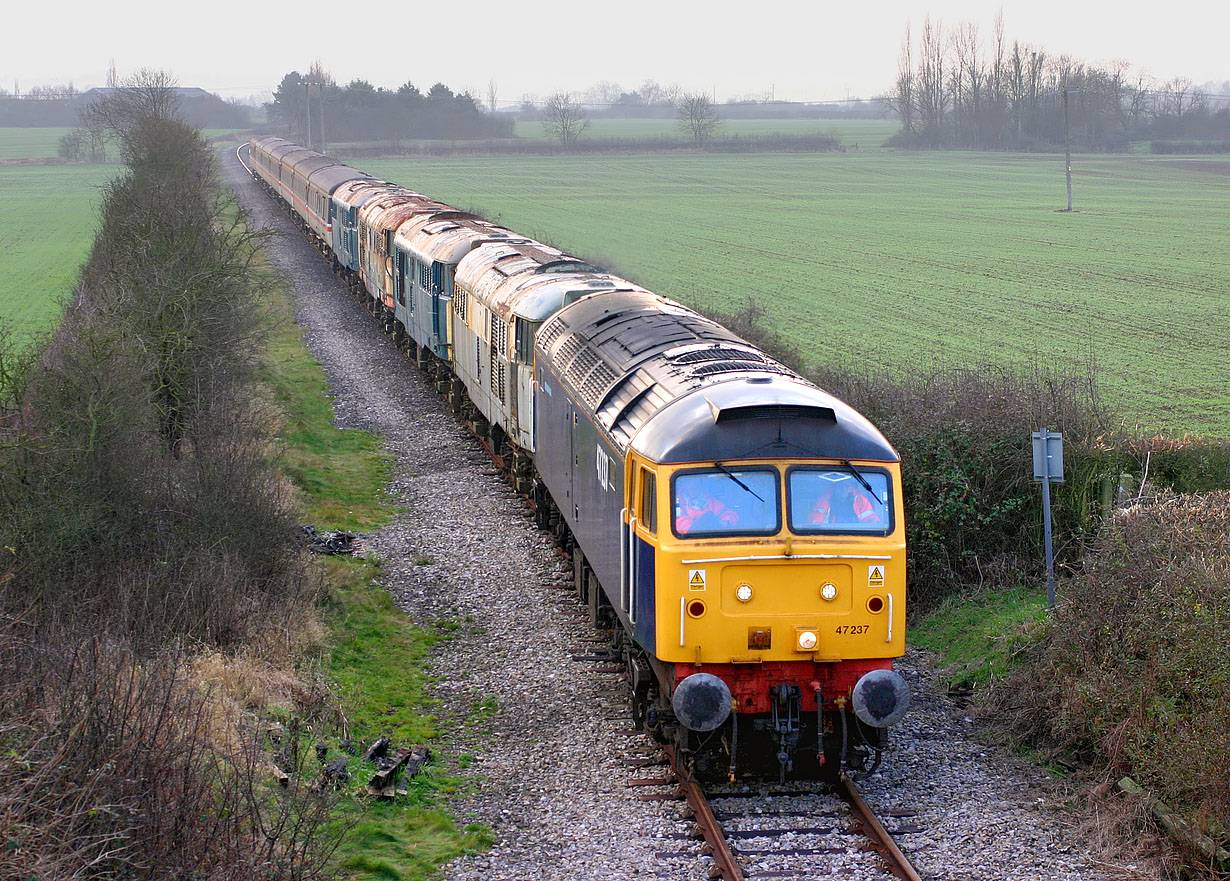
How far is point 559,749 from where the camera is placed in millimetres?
10781

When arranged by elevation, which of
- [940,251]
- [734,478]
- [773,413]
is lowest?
[734,478]

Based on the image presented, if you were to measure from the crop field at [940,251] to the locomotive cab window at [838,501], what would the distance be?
1137cm

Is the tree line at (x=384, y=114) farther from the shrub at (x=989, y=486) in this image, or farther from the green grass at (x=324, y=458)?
the shrub at (x=989, y=486)

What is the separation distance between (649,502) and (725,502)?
23.5 inches

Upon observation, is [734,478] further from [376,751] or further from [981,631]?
[981,631]

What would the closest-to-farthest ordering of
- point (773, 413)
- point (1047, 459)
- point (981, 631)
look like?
point (773, 413) < point (1047, 459) < point (981, 631)

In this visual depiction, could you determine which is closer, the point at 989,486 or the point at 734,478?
the point at 734,478

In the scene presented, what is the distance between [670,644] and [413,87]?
399ft

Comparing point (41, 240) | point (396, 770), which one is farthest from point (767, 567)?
point (41, 240)

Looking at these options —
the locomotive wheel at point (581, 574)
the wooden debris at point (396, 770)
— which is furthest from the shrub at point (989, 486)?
the wooden debris at point (396, 770)

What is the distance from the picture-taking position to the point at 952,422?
15.8m

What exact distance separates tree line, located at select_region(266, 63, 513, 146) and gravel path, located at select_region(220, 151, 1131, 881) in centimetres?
10411

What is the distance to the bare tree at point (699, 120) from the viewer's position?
119812mm

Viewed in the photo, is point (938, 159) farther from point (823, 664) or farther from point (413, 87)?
point (823, 664)
